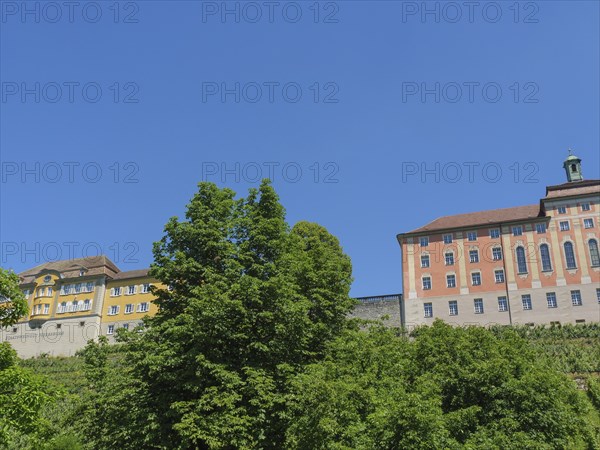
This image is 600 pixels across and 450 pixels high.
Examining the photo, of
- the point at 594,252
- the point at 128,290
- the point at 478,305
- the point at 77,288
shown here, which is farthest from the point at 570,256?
the point at 77,288

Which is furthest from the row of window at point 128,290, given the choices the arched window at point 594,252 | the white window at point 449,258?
the arched window at point 594,252

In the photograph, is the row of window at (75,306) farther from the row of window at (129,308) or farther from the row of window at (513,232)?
the row of window at (513,232)

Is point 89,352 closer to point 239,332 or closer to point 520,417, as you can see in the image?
point 239,332

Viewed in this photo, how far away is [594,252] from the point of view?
6150 cm

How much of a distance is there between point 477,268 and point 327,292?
44368 millimetres

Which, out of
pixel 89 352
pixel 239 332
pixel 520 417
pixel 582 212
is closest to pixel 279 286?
pixel 239 332

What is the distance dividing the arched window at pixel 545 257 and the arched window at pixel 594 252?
4.33 m

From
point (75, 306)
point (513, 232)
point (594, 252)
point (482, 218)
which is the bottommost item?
point (75, 306)

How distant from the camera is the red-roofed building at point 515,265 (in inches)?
2408

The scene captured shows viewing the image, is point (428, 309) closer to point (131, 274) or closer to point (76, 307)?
point (131, 274)

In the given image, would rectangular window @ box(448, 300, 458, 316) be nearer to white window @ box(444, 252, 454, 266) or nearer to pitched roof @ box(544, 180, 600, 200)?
white window @ box(444, 252, 454, 266)

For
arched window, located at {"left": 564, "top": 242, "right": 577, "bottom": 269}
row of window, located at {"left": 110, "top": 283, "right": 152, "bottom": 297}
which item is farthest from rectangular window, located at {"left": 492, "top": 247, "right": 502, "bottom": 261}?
row of window, located at {"left": 110, "top": 283, "right": 152, "bottom": 297}

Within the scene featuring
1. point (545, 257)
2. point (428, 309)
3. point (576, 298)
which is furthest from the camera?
point (428, 309)

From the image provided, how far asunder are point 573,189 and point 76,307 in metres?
66.5
